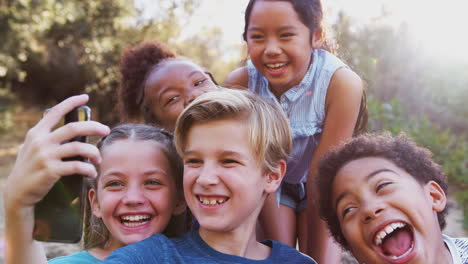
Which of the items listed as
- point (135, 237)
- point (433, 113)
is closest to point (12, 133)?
point (433, 113)

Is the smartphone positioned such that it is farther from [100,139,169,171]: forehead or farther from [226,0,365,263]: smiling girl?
[226,0,365,263]: smiling girl

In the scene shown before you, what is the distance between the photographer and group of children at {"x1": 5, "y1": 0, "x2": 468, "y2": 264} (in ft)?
4.79

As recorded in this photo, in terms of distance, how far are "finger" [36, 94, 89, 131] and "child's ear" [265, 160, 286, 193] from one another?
0.87 meters

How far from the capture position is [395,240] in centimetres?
190

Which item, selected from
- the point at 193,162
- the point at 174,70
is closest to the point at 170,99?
the point at 174,70

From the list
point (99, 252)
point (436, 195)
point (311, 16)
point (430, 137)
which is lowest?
point (430, 137)

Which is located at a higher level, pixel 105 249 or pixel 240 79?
pixel 240 79

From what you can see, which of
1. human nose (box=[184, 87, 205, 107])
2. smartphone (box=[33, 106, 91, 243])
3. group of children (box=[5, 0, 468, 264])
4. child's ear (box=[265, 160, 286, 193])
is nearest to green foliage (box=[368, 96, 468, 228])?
group of children (box=[5, 0, 468, 264])

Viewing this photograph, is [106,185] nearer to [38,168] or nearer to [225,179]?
[225,179]

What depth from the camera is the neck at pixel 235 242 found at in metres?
1.89

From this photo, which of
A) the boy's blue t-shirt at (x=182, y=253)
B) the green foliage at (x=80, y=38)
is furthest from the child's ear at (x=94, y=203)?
the green foliage at (x=80, y=38)

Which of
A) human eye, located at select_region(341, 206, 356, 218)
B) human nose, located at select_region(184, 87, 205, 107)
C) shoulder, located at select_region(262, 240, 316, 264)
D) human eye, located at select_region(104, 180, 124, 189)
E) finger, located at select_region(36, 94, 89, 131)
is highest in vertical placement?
finger, located at select_region(36, 94, 89, 131)

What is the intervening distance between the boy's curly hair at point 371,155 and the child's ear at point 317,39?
74cm

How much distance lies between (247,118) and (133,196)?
0.57 m
